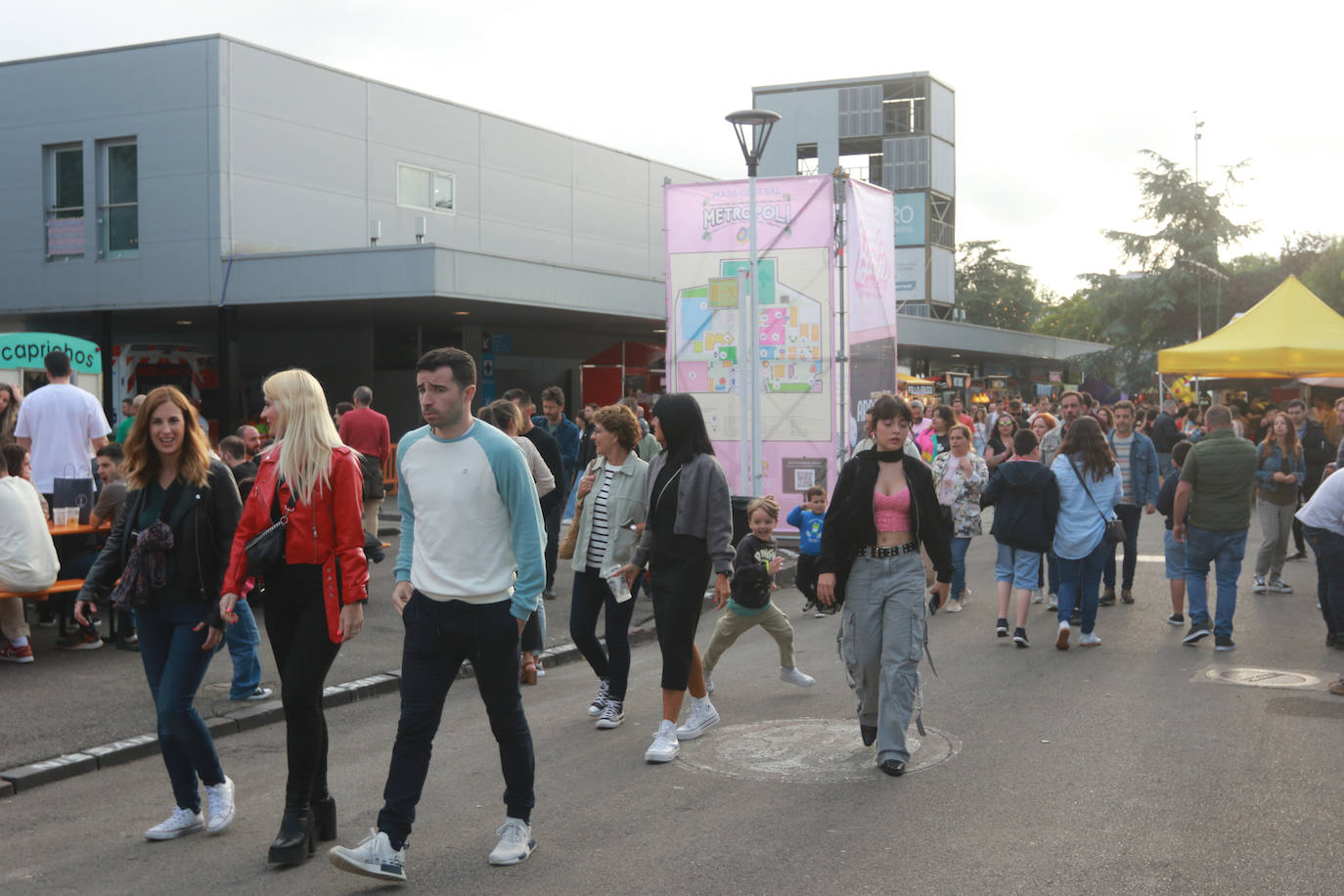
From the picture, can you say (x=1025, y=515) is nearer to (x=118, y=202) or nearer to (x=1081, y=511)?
(x=1081, y=511)

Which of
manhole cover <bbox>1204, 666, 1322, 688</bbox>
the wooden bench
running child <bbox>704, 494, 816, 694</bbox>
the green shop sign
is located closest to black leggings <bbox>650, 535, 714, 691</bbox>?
running child <bbox>704, 494, 816, 694</bbox>

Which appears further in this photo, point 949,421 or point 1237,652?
point 949,421

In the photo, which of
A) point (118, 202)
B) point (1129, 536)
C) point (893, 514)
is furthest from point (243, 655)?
point (118, 202)

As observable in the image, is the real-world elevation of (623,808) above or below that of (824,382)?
below

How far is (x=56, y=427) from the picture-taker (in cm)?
1084

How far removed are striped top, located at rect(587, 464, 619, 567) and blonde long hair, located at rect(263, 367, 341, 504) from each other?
2.53 meters

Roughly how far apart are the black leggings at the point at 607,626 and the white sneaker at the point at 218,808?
2359mm

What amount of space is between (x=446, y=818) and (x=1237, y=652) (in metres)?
6.48

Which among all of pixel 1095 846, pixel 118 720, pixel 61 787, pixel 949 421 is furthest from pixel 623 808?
pixel 949 421

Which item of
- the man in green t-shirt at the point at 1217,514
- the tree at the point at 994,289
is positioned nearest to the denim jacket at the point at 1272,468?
the man in green t-shirt at the point at 1217,514

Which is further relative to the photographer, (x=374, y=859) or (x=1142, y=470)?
(x=1142, y=470)

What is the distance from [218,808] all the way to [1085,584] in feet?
22.3

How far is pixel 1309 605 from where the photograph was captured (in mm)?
11500

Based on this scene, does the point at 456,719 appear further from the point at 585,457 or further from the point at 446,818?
the point at 585,457
